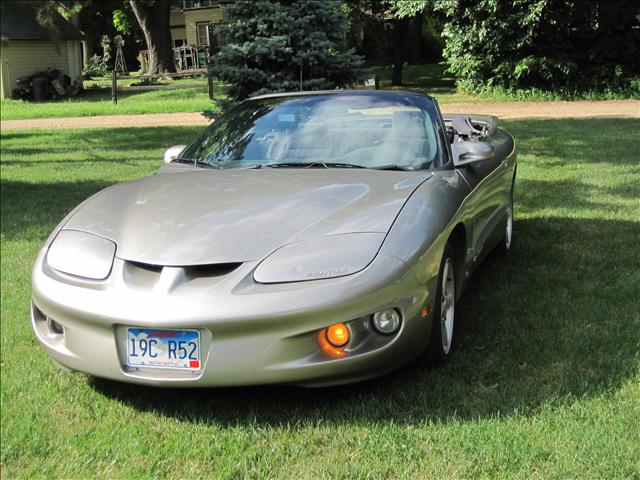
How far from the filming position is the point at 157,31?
116ft

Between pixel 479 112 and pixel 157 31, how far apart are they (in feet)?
71.6

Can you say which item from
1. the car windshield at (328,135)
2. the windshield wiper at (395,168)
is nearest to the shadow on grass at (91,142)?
the car windshield at (328,135)

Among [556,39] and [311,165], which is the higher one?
[556,39]

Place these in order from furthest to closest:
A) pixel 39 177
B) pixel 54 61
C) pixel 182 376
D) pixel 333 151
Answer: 1. pixel 54 61
2. pixel 39 177
3. pixel 333 151
4. pixel 182 376

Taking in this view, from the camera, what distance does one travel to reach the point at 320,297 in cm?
Result: 289

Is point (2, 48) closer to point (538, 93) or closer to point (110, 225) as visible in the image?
point (538, 93)

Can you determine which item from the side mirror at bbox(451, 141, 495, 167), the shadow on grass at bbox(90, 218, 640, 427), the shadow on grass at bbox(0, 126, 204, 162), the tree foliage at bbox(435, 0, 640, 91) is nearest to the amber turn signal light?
the shadow on grass at bbox(90, 218, 640, 427)

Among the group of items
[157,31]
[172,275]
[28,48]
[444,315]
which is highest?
[157,31]

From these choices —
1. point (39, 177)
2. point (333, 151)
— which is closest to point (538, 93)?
point (39, 177)

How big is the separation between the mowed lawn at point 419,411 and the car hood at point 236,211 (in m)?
0.69

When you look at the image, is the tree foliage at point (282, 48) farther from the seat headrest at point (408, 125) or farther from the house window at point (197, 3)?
the house window at point (197, 3)

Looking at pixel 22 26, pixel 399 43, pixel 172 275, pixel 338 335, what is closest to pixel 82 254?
pixel 172 275

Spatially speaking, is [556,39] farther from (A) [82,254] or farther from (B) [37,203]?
(A) [82,254]

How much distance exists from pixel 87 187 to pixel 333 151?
18.7 ft
